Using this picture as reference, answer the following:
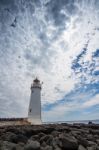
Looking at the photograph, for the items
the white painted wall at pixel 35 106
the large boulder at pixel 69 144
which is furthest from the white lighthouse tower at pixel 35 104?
the large boulder at pixel 69 144

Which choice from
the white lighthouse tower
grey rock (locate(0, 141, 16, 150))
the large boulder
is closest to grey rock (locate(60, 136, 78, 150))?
the large boulder

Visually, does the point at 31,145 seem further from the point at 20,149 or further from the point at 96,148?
the point at 96,148

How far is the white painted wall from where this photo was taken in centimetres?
2569

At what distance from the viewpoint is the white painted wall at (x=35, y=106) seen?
2569cm

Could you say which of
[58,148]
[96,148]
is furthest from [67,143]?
[96,148]

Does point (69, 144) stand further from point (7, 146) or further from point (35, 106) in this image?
point (35, 106)

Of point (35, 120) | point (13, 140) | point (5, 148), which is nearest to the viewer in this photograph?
point (5, 148)

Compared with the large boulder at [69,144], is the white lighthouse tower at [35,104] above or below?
above

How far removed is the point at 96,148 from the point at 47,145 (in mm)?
1675

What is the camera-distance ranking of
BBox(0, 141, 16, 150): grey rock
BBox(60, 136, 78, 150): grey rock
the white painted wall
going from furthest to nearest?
the white painted wall
BBox(60, 136, 78, 150): grey rock
BBox(0, 141, 16, 150): grey rock

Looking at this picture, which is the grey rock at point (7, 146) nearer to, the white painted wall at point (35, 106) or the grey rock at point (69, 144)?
the grey rock at point (69, 144)

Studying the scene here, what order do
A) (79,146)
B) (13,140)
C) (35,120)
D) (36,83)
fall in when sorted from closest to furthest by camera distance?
(79,146), (13,140), (35,120), (36,83)

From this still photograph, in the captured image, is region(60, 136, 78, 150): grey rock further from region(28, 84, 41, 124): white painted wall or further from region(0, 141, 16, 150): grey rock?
region(28, 84, 41, 124): white painted wall

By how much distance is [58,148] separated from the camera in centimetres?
764
